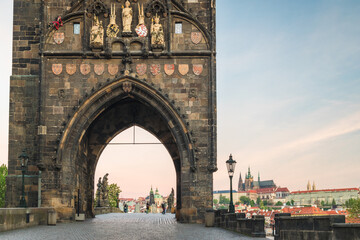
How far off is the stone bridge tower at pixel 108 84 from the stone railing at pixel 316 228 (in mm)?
11461

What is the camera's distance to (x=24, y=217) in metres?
19.7

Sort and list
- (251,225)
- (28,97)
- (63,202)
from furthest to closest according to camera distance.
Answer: (28,97)
(63,202)
(251,225)

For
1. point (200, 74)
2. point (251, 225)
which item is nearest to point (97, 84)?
point (200, 74)

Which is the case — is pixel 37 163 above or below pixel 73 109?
below

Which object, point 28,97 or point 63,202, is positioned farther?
point 28,97

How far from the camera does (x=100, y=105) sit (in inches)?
990

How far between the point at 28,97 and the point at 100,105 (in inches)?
145

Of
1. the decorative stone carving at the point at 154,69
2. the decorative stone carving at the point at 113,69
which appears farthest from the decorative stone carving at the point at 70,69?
the decorative stone carving at the point at 154,69

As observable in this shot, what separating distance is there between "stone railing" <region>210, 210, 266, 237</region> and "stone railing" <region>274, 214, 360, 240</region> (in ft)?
7.54

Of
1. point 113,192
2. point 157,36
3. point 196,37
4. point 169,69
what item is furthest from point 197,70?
point 113,192

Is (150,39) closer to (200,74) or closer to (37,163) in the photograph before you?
(200,74)

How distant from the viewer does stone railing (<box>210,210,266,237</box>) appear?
52.3ft

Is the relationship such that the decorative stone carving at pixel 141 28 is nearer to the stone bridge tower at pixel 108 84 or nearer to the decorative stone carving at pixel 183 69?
the stone bridge tower at pixel 108 84

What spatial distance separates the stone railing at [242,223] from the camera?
627 inches
